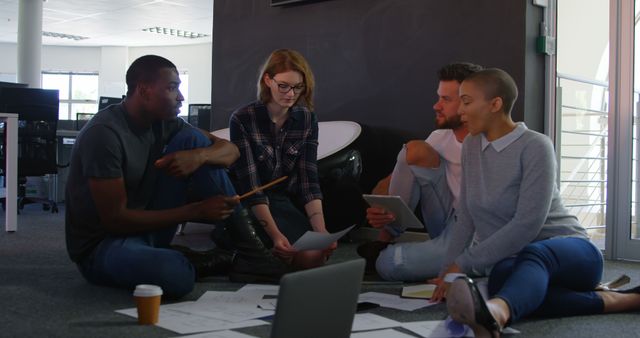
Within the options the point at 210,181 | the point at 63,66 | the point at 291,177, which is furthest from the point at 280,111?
the point at 63,66

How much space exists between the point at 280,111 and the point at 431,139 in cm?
60

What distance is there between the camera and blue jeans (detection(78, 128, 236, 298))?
2164mm

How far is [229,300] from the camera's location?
217 cm

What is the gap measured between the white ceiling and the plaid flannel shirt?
6.69 meters

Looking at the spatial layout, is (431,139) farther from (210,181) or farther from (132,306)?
(132,306)

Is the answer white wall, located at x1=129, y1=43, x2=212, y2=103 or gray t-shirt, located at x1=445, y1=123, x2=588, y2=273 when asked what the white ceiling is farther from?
gray t-shirt, located at x1=445, y1=123, x2=588, y2=273

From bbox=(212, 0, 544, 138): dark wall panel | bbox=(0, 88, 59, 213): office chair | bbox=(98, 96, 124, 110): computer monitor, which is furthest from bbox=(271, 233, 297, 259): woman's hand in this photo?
bbox=(98, 96, 124, 110): computer monitor

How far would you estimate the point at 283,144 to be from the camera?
8.88ft

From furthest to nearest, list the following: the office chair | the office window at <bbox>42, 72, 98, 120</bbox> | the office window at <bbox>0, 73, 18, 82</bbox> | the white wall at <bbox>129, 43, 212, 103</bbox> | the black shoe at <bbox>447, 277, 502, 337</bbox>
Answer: the office window at <bbox>42, 72, 98, 120</bbox>, the office window at <bbox>0, 73, 18, 82</bbox>, the white wall at <bbox>129, 43, 212, 103</bbox>, the office chair, the black shoe at <bbox>447, 277, 502, 337</bbox>

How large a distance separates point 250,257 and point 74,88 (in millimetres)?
13115

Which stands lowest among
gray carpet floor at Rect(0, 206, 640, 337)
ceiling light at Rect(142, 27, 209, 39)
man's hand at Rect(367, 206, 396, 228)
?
gray carpet floor at Rect(0, 206, 640, 337)

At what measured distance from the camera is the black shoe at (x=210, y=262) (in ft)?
8.67

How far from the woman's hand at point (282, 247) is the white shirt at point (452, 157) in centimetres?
64

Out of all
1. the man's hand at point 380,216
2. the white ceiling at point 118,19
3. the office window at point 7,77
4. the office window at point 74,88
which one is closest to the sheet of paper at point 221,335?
the man's hand at point 380,216
